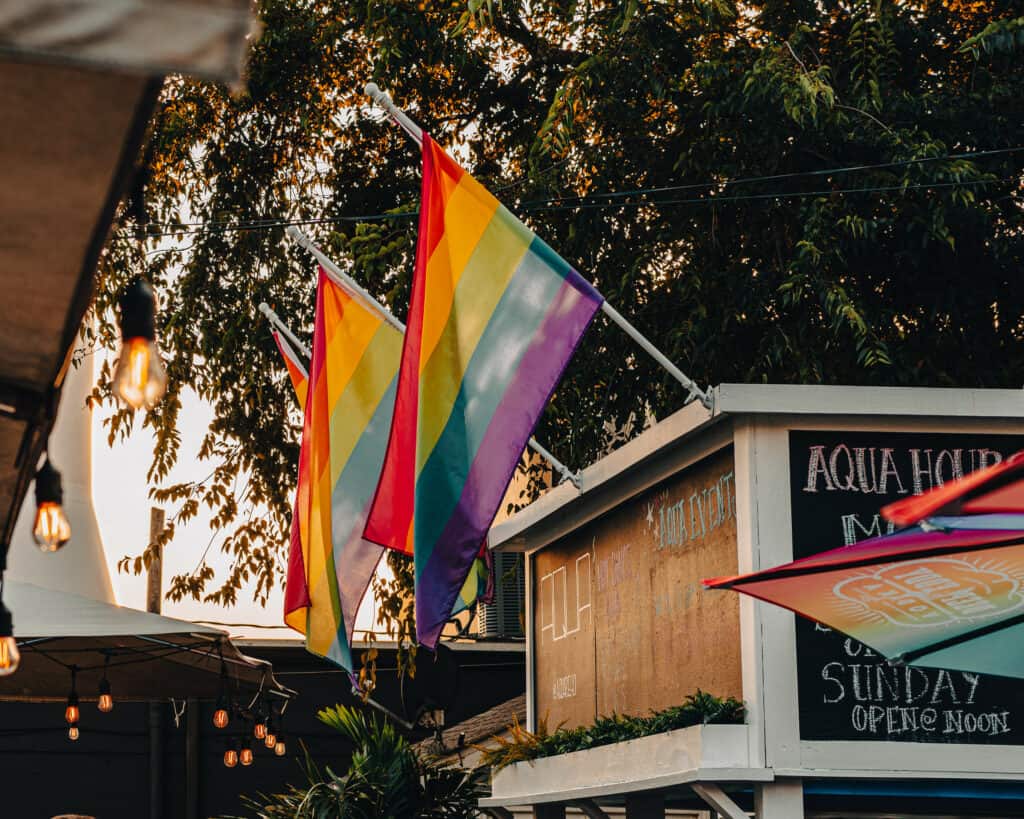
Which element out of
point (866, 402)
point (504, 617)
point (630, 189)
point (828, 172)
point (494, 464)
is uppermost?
point (630, 189)

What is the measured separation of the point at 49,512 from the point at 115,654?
22.0 feet

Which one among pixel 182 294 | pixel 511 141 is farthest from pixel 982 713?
pixel 182 294

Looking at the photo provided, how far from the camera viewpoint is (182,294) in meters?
14.3

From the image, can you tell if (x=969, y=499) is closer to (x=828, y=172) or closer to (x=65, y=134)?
(x=65, y=134)

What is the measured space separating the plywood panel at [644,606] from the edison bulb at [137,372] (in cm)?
406

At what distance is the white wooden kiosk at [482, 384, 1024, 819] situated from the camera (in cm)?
672

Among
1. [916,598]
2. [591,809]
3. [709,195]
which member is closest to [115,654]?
[591,809]

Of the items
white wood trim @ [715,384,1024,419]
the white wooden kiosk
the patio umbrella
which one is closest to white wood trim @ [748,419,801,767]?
the white wooden kiosk

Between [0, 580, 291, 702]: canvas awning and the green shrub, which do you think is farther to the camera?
[0, 580, 291, 702]: canvas awning

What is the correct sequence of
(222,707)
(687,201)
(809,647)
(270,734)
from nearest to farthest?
(809,647) < (687,201) < (222,707) < (270,734)

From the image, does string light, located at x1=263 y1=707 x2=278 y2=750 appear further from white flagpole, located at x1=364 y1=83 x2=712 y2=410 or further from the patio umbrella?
the patio umbrella

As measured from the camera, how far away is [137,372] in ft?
12.7

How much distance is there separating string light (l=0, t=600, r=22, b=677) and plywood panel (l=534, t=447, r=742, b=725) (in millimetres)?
3514

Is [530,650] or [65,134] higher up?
[65,134]
